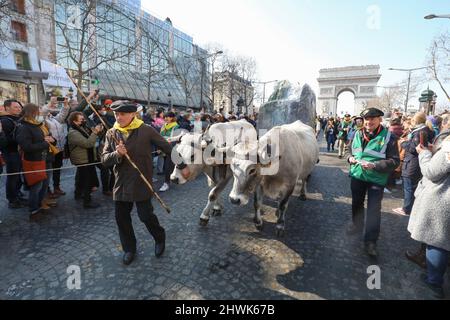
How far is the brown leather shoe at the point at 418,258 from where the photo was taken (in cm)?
355

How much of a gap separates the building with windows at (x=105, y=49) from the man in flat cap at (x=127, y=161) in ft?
41.5

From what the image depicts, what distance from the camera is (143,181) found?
→ 11.3ft

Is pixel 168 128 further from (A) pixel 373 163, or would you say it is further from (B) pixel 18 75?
(B) pixel 18 75

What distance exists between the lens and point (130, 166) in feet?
11.2

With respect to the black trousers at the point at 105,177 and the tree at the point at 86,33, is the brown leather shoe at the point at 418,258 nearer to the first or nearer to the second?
the black trousers at the point at 105,177

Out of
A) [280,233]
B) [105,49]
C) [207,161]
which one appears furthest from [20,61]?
[280,233]

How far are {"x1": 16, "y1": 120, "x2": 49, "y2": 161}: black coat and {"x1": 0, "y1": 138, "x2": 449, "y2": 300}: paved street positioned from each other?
126cm

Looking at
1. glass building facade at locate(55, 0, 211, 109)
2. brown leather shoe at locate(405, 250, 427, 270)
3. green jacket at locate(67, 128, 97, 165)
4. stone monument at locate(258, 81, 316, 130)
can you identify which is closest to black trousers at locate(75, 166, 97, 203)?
green jacket at locate(67, 128, 97, 165)

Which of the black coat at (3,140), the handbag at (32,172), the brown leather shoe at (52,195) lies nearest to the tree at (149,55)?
the brown leather shoe at (52,195)

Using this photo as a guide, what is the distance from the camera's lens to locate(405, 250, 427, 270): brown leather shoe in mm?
3549

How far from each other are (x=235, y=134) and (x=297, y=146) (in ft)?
4.46

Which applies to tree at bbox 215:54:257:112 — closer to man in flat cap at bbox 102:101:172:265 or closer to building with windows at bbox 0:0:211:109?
building with windows at bbox 0:0:211:109

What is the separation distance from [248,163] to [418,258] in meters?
2.80
